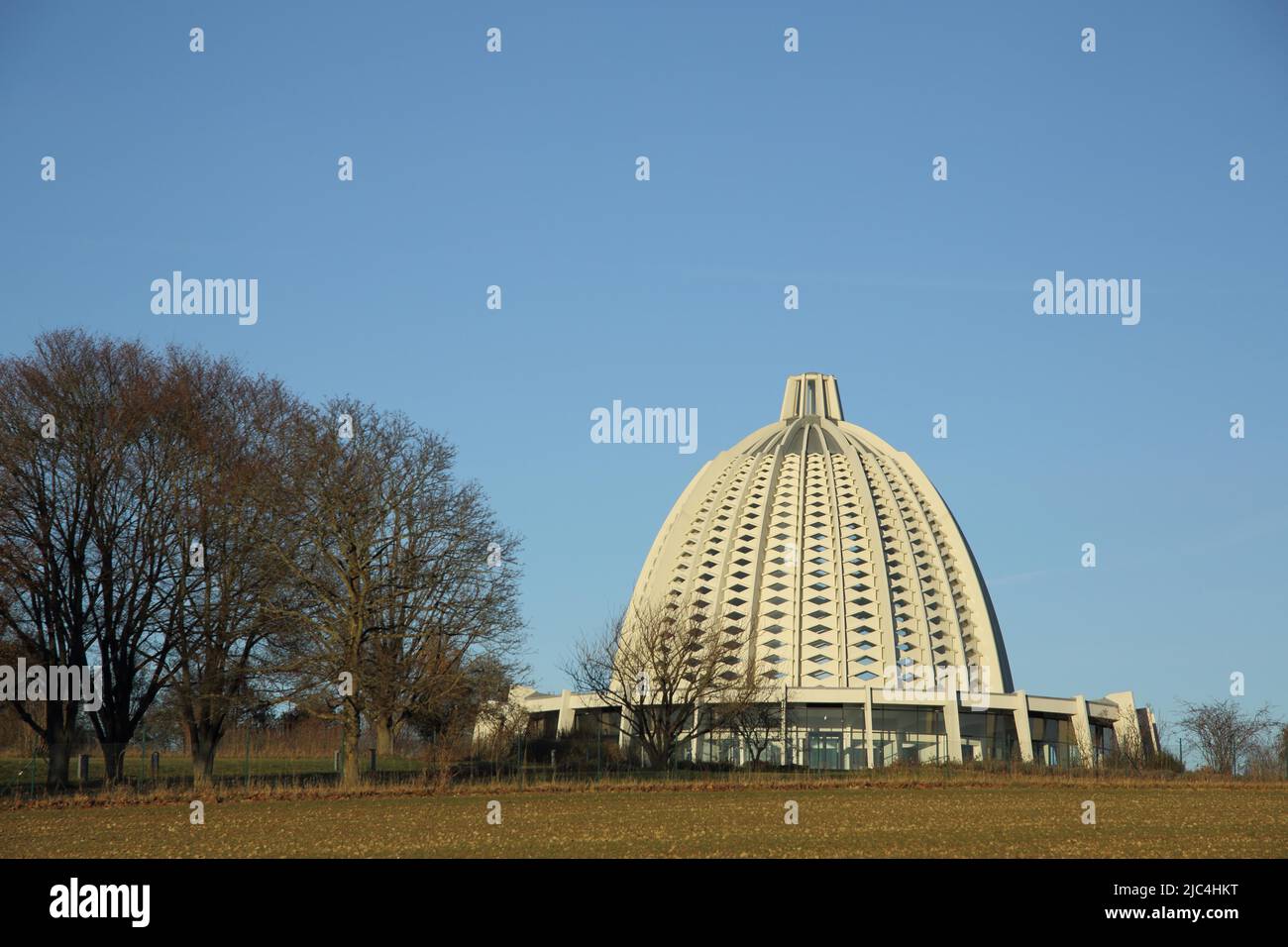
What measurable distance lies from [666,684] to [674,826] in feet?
82.1

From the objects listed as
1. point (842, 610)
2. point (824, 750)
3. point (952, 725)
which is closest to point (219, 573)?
point (824, 750)

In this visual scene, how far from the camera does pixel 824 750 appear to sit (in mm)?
55406

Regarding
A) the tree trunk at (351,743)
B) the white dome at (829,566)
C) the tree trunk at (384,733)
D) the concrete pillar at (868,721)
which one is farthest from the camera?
the white dome at (829,566)

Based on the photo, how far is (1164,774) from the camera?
4056 cm

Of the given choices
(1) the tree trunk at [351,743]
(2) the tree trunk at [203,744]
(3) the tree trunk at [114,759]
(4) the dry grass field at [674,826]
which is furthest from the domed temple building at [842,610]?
(4) the dry grass field at [674,826]

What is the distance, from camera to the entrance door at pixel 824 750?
54.9 meters

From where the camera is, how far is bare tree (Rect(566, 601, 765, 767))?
45656 millimetres

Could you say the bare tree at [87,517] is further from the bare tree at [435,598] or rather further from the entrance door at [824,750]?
the entrance door at [824,750]

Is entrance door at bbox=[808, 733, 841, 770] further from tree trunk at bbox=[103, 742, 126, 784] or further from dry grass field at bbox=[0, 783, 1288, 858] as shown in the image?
tree trunk at bbox=[103, 742, 126, 784]

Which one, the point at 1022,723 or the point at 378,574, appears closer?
the point at 378,574

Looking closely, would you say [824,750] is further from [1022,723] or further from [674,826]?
[674,826]

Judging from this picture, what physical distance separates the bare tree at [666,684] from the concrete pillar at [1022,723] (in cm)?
1189
